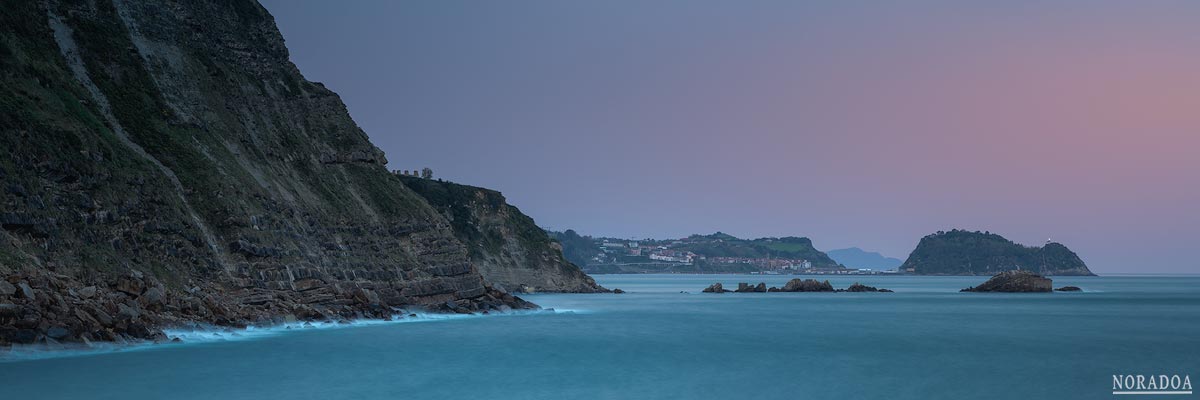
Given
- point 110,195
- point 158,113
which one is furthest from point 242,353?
point 158,113

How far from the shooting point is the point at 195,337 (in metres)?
35.0

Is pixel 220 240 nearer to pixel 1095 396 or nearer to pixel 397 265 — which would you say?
pixel 397 265

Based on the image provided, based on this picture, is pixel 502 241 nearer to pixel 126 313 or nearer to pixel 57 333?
pixel 126 313

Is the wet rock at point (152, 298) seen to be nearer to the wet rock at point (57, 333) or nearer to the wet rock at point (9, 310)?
the wet rock at point (57, 333)

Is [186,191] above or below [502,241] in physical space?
below

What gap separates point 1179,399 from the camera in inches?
Answer: 1005

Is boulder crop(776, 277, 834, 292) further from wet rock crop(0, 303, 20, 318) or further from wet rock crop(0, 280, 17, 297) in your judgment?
wet rock crop(0, 303, 20, 318)

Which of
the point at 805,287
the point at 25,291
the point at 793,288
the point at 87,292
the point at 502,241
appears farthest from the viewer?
the point at 805,287

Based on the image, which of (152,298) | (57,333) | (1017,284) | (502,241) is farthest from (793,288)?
(57,333)

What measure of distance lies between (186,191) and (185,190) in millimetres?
66

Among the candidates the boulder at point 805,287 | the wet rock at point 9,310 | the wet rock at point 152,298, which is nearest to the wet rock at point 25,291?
the wet rock at point 9,310

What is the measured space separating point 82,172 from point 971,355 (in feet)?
119

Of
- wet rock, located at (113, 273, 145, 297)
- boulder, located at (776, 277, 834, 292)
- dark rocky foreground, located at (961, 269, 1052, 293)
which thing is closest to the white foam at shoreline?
wet rock, located at (113, 273, 145, 297)

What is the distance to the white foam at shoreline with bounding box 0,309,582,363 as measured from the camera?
90.3ft
